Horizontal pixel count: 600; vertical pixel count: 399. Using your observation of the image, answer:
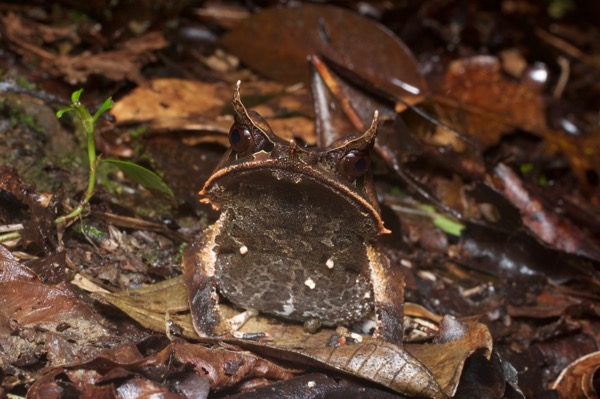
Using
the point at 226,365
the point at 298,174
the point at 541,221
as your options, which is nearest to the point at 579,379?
the point at 541,221

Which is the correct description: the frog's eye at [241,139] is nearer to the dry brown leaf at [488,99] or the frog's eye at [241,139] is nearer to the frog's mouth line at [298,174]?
the frog's mouth line at [298,174]

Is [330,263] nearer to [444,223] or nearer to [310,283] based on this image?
[310,283]

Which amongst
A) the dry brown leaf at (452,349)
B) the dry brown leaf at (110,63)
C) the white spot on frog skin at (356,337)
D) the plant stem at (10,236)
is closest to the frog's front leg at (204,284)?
the white spot on frog skin at (356,337)

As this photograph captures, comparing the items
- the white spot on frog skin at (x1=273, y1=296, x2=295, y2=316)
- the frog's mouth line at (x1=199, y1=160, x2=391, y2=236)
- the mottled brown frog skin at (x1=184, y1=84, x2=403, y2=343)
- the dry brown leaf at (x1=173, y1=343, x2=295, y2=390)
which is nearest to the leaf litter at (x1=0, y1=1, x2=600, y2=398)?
the dry brown leaf at (x1=173, y1=343, x2=295, y2=390)

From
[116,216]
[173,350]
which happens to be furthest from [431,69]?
[173,350]

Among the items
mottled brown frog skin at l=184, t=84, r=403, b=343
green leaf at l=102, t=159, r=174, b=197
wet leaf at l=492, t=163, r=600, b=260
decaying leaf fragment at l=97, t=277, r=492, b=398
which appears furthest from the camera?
wet leaf at l=492, t=163, r=600, b=260

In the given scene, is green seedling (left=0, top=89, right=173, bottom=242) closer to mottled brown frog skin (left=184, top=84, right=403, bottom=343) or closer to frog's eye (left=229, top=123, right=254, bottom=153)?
mottled brown frog skin (left=184, top=84, right=403, bottom=343)

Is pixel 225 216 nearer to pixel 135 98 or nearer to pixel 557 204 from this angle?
pixel 135 98
